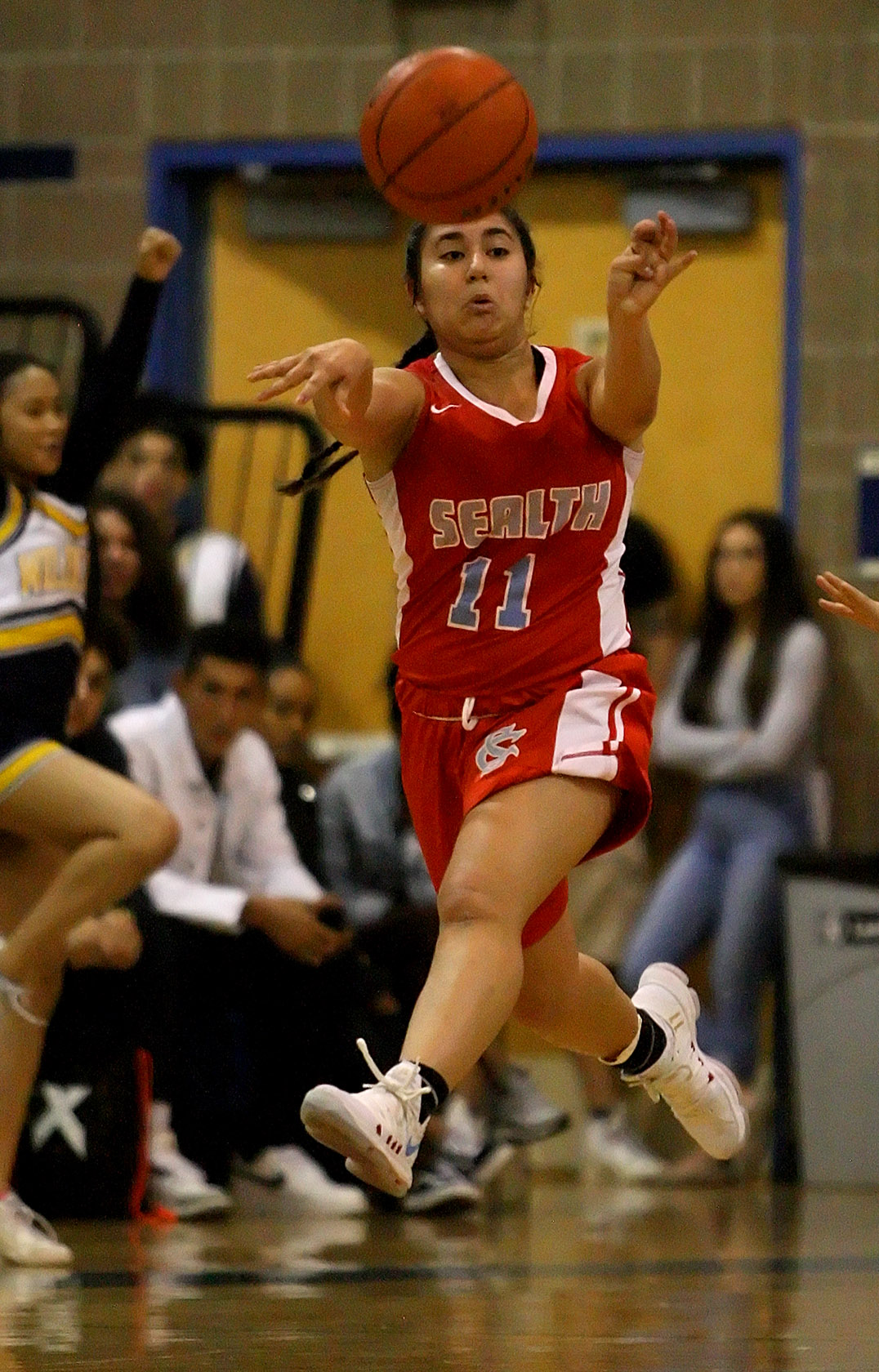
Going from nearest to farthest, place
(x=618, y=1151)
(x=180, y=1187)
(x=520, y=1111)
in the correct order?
(x=180, y=1187), (x=520, y=1111), (x=618, y=1151)

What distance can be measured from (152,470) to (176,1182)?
8.20ft

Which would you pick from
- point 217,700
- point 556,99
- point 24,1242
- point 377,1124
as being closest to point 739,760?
point 217,700

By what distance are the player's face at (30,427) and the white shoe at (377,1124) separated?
82.7 inches

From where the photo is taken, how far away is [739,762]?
7.27m

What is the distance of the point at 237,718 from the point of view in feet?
20.3

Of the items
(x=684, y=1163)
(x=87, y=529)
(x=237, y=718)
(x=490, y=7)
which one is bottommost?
(x=684, y=1163)

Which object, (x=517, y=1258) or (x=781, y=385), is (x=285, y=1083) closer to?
(x=517, y=1258)

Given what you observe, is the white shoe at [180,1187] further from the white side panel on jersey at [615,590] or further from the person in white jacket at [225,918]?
the white side panel on jersey at [615,590]

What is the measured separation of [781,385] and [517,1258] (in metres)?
4.39

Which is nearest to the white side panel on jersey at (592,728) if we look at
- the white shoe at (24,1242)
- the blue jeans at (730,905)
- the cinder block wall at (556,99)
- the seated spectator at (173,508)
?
the white shoe at (24,1242)

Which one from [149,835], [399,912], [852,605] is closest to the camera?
[852,605]

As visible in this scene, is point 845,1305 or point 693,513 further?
point 693,513

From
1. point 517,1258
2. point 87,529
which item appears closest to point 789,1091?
point 517,1258

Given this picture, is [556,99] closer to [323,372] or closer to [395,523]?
[395,523]
